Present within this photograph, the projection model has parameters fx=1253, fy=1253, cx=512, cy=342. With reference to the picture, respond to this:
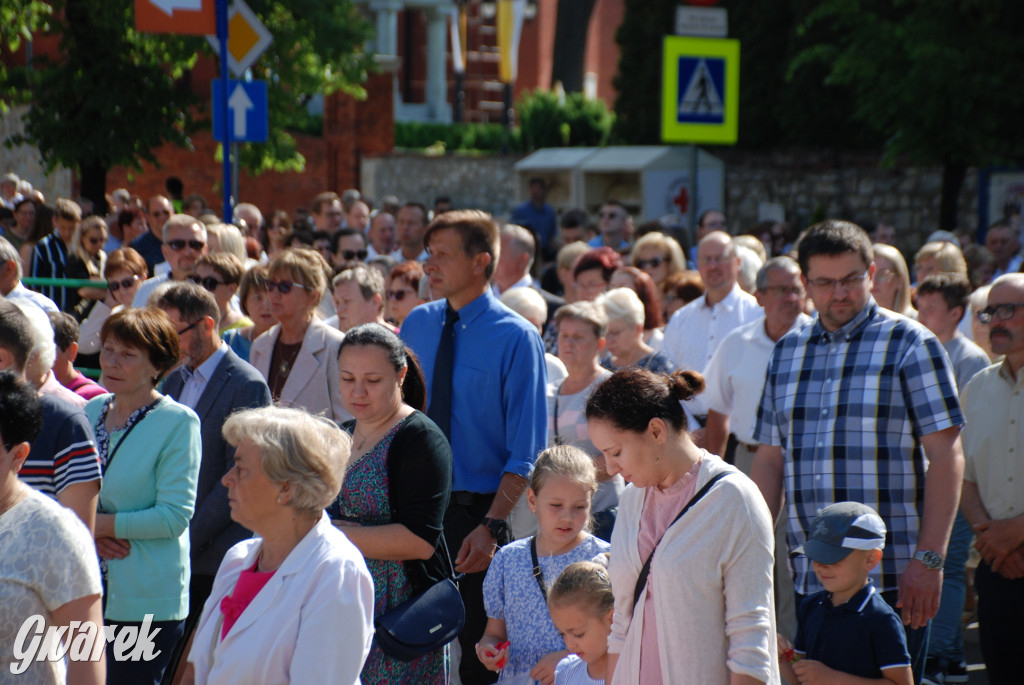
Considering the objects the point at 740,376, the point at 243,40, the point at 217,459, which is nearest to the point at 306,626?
the point at 217,459

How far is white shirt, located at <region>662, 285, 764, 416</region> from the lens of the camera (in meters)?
8.23

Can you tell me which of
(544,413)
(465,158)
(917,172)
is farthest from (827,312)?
(465,158)

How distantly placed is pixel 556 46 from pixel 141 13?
26.7 meters

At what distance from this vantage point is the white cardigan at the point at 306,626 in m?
3.23

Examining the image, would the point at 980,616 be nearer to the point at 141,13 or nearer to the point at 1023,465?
the point at 1023,465

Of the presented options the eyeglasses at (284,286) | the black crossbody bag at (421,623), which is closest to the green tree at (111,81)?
the eyeglasses at (284,286)

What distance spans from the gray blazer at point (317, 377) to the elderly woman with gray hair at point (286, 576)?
287 cm

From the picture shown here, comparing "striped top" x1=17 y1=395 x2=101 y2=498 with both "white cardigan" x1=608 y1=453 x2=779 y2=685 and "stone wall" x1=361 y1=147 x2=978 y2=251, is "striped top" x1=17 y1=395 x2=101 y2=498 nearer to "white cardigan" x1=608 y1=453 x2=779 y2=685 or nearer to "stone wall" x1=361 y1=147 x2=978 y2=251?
"white cardigan" x1=608 y1=453 x2=779 y2=685

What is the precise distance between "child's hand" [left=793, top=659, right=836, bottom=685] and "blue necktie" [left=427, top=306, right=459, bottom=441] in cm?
182

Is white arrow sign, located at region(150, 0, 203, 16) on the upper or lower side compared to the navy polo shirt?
upper

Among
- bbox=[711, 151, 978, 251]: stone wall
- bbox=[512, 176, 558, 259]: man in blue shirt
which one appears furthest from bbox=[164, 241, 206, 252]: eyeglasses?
bbox=[711, 151, 978, 251]: stone wall

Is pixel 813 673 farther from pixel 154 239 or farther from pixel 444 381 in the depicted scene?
pixel 154 239

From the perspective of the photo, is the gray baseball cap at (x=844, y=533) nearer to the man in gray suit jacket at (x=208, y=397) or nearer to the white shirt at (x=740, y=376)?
the man in gray suit jacket at (x=208, y=397)

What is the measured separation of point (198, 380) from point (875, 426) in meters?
2.85
